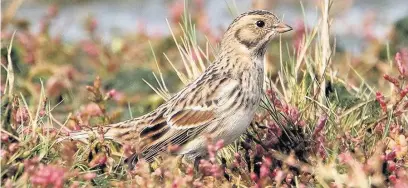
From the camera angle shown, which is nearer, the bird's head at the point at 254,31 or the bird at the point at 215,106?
the bird at the point at 215,106

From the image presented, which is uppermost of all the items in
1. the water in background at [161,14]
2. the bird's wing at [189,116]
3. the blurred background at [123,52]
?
the bird's wing at [189,116]

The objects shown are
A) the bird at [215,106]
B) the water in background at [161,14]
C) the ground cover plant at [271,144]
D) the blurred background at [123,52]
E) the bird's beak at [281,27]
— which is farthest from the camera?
the water in background at [161,14]

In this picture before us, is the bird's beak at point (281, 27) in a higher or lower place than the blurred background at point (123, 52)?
higher

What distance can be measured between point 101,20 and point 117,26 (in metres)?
0.79

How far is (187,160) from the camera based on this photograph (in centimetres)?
643

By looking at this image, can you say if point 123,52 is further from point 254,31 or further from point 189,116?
point 189,116

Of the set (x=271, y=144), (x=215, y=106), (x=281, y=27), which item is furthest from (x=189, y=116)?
(x=281, y=27)

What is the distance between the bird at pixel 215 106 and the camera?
20.0ft

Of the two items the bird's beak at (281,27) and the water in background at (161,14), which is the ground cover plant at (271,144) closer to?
the bird's beak at (281,27)

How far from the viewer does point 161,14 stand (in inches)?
557

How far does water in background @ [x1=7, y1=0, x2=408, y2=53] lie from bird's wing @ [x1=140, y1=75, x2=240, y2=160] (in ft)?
18.4

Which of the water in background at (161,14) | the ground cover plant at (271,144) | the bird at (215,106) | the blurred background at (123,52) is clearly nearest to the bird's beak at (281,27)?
the bird at (215,106)

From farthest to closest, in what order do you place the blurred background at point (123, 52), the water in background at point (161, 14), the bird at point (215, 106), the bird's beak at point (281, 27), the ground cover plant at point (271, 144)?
the water in background at point (161, 14) < the blurred background at point (123, 52) < the bird's beak at point (281, 27) < the bird at point (215, 106) < the ground cover plant at point (271, 144)

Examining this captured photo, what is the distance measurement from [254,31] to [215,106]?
2.07 feet
